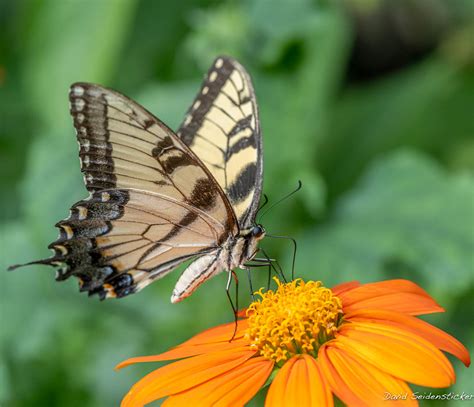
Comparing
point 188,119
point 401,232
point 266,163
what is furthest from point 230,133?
point 401,232

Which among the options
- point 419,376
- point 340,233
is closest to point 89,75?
point 340,233

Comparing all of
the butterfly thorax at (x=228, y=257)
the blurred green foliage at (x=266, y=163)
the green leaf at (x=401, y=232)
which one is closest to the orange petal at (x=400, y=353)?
the butterfly thorax at (x=228, y=257)

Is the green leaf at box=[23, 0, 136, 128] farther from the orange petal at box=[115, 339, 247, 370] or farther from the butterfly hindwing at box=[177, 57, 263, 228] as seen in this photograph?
the orange petal at box=[115, 339, 247, 370]

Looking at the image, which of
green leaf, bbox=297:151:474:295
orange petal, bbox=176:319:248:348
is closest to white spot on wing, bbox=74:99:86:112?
orange petal, bbox=176:319:248:348

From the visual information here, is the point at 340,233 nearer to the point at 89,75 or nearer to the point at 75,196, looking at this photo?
the point at 75,196

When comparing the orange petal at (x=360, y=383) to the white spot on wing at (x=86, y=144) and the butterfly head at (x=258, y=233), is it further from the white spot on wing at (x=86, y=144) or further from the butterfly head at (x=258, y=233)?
the white spot on wing at (x=86, y=144)

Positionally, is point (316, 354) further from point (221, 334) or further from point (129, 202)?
point (129, 202)
